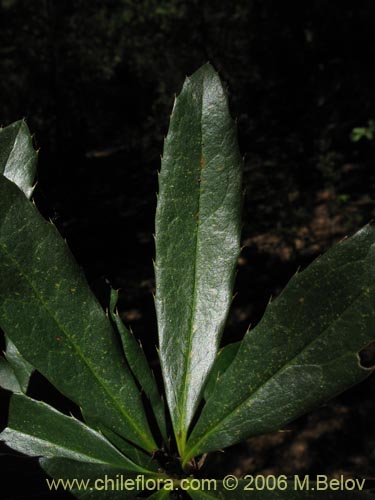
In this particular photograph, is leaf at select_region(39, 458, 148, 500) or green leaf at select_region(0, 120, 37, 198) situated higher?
green leaf at select_region(0, 120, 37, 198)

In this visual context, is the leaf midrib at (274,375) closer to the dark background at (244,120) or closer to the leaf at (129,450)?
the leaf at (129,450)

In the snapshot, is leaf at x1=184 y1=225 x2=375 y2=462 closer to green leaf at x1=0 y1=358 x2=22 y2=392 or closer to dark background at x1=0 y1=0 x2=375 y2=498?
green leaf at x1=0 y1=358 x2=22 y2=392

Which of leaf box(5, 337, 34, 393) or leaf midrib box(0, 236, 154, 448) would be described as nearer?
leaf midrib box(0, 236, 154, 448)

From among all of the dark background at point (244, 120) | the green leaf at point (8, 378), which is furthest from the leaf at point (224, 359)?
the dark background at point (244, 120)

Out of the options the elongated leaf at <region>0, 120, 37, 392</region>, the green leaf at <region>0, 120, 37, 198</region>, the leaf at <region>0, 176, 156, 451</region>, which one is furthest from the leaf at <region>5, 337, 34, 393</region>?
the green leaf at <region>0, 120, 37, 198</region>

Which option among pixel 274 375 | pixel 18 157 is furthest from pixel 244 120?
pixel 274 375

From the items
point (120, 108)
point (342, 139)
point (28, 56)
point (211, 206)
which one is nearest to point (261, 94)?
point (342, 139)

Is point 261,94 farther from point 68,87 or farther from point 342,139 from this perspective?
point 68,87
